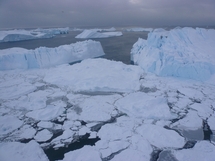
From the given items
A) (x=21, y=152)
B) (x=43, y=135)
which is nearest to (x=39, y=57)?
(x=43, y=135)

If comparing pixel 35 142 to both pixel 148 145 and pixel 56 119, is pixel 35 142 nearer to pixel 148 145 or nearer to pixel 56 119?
pixel 56 119

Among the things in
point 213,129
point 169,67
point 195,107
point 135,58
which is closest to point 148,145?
point 213,129

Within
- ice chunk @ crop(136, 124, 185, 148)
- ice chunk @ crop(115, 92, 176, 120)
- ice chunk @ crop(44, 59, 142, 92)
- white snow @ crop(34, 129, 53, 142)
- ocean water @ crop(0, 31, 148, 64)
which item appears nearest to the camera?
ice chunk @ crop(136, 124, 185, 148)

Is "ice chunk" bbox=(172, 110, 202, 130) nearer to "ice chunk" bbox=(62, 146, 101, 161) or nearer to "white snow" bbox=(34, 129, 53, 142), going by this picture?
"ice chunk" bbox=(62, 146, 101, 161)

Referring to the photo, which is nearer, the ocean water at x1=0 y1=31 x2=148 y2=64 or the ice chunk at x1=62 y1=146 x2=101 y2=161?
the ice chunk at x1=62 y1=146 x2=101 y2=161

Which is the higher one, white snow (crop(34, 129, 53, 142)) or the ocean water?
the ocean water

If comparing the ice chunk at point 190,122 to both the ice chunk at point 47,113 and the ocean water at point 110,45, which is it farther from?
the ocean water at point 110,45

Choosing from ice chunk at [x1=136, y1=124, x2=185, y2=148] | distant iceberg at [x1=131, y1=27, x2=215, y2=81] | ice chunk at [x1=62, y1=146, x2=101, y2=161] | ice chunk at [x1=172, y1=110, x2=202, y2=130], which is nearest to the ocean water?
distant iceberg at [x1=131, y1=27, x2=215, y2=81]
